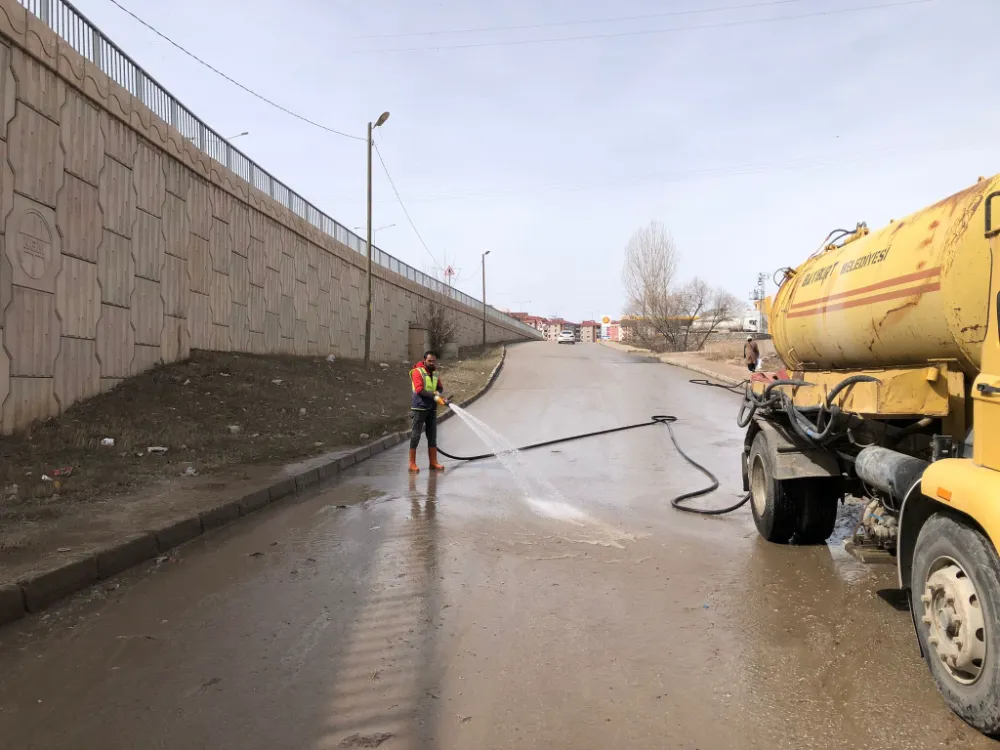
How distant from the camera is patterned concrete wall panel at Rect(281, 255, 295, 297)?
715 inches

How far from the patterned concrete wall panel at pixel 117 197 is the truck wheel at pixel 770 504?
33.6ft

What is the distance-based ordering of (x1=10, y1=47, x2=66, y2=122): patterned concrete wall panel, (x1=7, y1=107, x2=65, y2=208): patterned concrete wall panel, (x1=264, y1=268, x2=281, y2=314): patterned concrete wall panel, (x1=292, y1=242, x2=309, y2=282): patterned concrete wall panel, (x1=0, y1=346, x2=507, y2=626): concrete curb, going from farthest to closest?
(x1=292, y1=242, x2=309, y2=282): patterned concrete wall panel < (x1=264, y1=268, x2=281, y2=314): patterned concrete wall panel < (x1=10, y1=47, x2=66, y2=122): patterned concrete wall panel < (x1=7, y1=107, x2=65, y2=208): patterned concrete wall panel < (x1=0, y1=346, x2=507, y2=626): concrete curb

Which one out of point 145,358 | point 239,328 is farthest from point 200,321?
point 145,358

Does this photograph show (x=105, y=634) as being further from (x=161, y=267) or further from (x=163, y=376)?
(x=161, y=267)

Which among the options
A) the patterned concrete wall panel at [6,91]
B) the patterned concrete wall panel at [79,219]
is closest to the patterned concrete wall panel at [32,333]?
the patterned concrete wall panel at [79,219]

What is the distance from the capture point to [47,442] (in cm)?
803

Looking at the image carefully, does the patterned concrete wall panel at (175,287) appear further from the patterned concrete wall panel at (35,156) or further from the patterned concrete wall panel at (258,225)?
the patterned concrete wall panel at (258,225)

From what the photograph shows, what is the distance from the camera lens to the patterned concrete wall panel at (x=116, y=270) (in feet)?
33.3

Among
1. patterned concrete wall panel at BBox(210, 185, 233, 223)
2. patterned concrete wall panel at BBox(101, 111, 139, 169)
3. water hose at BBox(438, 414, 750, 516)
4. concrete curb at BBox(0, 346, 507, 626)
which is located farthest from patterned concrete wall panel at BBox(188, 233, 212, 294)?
concrete curb at BBox(0, 346, 507, 626)

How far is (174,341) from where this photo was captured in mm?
12523

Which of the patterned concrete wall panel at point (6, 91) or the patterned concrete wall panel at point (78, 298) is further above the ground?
the patterned concrete wall panel at point (6, 91)

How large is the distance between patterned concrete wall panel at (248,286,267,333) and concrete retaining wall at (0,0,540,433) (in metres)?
0.05

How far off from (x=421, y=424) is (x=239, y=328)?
8.26m

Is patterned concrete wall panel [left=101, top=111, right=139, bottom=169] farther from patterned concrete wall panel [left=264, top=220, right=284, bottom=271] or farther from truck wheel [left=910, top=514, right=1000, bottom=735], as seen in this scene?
truck wheel [left=910, top=514, right=1000, bottom=735]
